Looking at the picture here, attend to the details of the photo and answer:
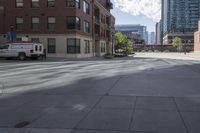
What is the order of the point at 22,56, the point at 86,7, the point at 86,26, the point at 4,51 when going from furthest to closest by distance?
the point at 86,7 → the point at 86,26 → the point at 4,51 → the point at 22,56

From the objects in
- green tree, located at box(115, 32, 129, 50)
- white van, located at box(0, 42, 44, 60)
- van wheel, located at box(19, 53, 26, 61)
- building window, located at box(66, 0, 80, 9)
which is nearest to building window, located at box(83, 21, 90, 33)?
building window, located at box(66, 0, 80, 9)

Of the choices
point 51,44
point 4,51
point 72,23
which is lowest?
point 4,51

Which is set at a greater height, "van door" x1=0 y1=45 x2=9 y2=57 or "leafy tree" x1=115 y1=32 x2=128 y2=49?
"leafy tree" x1=115 y1=32 x2=128 y2=49

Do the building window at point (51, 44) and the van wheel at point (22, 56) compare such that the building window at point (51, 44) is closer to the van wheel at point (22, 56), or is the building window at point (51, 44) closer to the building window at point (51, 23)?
the building window at point (51, 23)

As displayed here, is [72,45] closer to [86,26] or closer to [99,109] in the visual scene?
[86,26]

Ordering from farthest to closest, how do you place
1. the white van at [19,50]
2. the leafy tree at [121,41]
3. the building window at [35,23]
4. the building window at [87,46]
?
1. the leafy tree at [121,41]
2. the building window at [87,46]
3. the building window at [35,23]
4. the white van at [19,50]

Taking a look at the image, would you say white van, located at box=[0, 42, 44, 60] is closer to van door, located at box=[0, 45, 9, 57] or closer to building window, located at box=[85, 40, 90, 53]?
van door, located at box=[0, 45, 9, 57]

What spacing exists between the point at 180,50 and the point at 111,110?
163 m

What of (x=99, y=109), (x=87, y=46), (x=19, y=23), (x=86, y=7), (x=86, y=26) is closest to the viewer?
(x=99, y=109)

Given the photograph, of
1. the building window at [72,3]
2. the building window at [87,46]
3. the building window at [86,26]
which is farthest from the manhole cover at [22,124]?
the building window at [87,46]

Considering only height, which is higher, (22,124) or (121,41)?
(121,41)

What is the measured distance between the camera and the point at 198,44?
121 metres

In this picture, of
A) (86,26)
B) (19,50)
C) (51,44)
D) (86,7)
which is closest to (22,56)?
(19,50)

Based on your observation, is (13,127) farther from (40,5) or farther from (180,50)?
(180,50)
